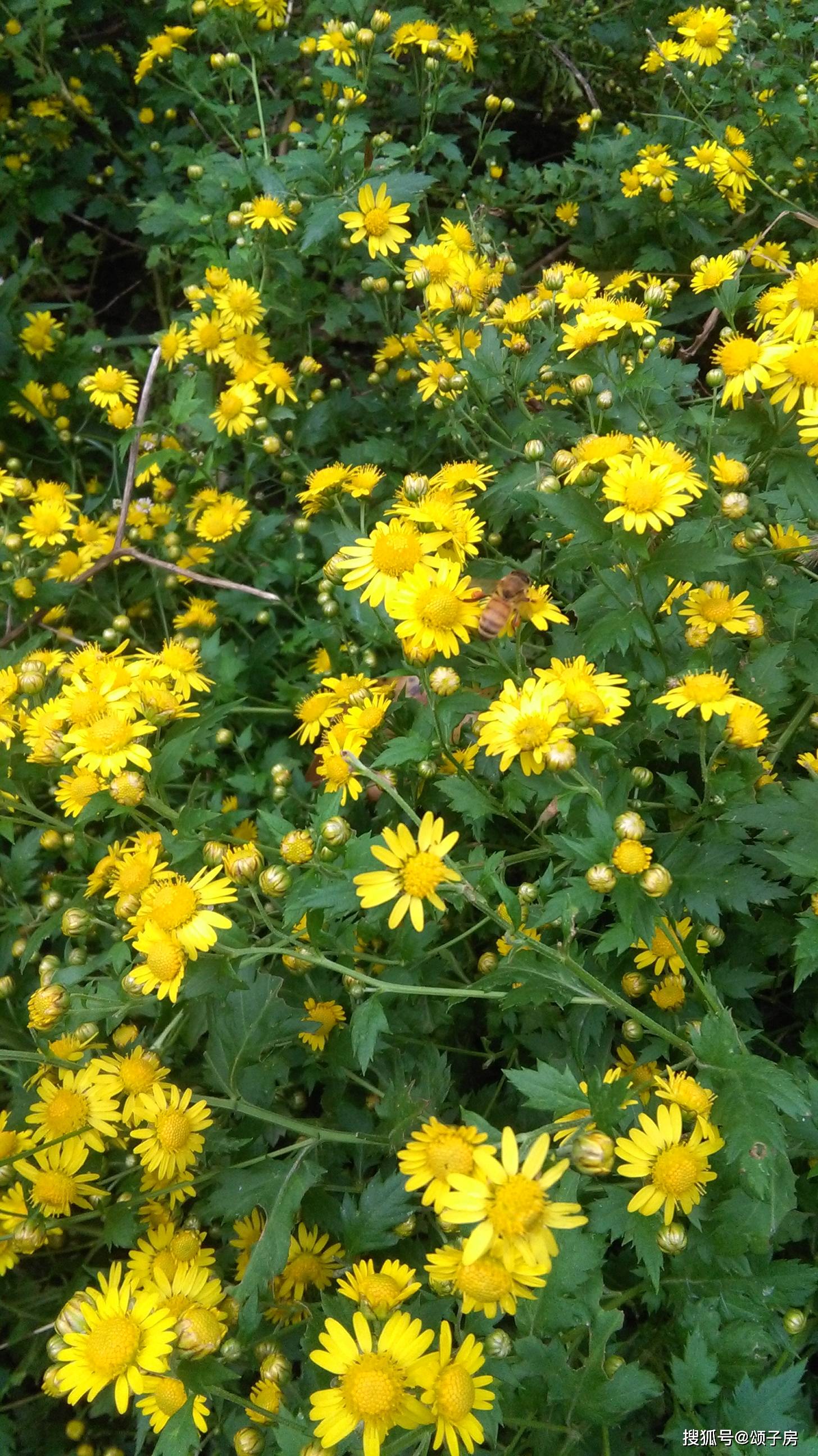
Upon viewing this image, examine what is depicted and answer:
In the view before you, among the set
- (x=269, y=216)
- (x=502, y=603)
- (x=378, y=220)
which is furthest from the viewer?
(x=269, y=216)

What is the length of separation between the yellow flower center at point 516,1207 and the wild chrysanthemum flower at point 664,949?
0.64m

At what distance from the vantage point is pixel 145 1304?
1996 mm

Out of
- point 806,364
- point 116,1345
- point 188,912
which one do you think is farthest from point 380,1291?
point 806,364

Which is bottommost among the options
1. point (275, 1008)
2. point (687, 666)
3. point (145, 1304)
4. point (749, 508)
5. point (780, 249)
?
point (145, 1304)

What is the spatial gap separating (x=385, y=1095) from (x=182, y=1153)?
1.66 ft

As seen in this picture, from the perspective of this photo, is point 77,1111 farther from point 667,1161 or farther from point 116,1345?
point 667,1161

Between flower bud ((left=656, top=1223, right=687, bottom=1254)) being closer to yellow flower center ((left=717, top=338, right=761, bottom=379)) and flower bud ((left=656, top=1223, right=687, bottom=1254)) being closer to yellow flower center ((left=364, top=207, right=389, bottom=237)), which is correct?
yellow flower center ((left=717, top=338, right=761, bottom=379))

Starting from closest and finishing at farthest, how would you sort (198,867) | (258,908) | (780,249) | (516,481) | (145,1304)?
(145,1304) → (258,908) → (198,867) → (516,481) → (780,249)

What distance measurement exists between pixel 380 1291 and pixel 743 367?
2369 mm

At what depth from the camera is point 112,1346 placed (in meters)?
1.96

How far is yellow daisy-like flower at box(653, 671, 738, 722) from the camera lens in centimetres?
216

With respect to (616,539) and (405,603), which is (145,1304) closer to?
(405,603)

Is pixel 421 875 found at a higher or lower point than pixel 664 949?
higher

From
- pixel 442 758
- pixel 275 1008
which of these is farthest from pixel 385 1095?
pixel 442 758
